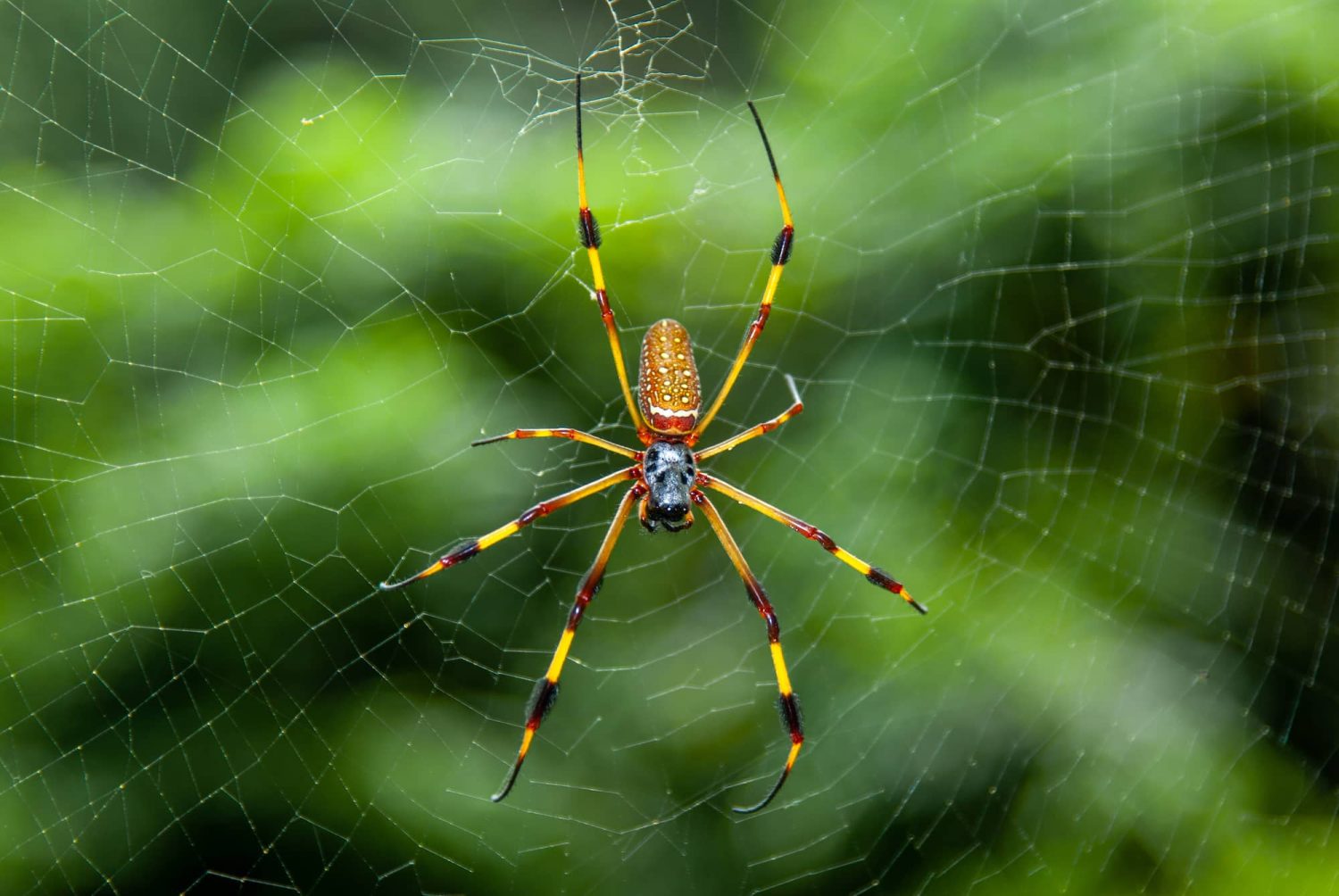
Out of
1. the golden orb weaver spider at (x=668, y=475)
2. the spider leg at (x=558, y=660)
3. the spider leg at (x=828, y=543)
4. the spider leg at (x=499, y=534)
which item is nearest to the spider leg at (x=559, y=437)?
the golden orb weaver spider at (x=668, y=475)

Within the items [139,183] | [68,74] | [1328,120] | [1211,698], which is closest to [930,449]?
[1211,698]

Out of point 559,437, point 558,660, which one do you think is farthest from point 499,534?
point 559,437

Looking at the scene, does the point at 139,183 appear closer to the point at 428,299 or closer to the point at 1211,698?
the point at 428,299

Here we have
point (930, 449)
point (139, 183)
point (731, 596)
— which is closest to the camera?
point (139, 183)

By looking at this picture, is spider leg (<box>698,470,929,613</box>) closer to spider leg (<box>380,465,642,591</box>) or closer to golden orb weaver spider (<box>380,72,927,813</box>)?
golden orb weaver spider (<box>380,72,927,813</box>)

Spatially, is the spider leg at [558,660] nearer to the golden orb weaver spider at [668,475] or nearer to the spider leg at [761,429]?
the golden orb weaver spider at [668,475]

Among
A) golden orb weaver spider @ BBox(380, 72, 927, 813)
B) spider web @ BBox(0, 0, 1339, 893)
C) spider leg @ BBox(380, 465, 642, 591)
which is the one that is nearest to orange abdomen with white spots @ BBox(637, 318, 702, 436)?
golden orb weaver spider @ BBox(380, 72, 927, 813)

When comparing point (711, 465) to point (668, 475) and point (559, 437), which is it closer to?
point (668, 475)
